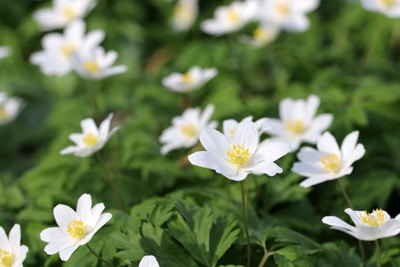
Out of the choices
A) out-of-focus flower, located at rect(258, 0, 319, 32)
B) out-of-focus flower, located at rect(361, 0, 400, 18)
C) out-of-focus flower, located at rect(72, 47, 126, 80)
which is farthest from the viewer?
out-of-focus flower, located at rect(258, 0, 319, 32)

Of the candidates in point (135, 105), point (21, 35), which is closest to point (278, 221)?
point (135, 105)

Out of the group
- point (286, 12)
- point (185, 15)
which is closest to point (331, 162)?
point (286, 12)

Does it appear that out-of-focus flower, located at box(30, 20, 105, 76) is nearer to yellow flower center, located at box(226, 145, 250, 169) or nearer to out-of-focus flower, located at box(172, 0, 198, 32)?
out-of-focus flower, located at box(172, 0, 198, 32)

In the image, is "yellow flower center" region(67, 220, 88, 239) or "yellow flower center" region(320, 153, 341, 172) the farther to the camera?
"yellow flower center" region(320, 153, 341, 172)

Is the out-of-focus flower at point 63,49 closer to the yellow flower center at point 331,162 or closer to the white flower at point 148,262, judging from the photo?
the yellow flower center at point 331,162

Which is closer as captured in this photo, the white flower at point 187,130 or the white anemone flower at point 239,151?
the white anemone flower at point 239,151

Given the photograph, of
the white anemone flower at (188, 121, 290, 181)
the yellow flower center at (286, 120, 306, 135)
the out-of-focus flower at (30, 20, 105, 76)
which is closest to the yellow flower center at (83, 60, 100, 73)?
the out-of-focus flower at (30, 20, 105, 76)

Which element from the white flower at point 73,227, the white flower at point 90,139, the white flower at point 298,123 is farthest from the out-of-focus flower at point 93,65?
the white flower at point 73,227
